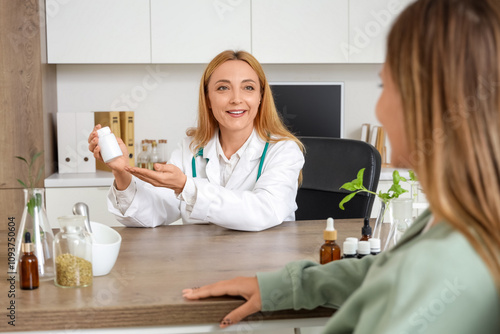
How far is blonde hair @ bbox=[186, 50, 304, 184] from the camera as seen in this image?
7.07 ft

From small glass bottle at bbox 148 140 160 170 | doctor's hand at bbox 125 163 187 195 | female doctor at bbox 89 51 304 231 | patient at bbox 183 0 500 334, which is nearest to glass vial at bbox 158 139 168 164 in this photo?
small glass bottle at bbox 148 140 160 170

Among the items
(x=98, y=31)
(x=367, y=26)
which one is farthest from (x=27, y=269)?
(x=367, y=26)

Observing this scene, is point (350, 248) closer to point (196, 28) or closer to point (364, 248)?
point (364, 248)

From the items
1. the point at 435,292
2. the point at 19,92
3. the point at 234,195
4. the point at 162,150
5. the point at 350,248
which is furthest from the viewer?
the point at 162,150

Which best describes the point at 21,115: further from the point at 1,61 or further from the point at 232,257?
the point at 232,257

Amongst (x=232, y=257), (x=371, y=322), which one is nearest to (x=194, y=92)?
A: (x=232, y=257)

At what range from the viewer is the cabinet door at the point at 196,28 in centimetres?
336

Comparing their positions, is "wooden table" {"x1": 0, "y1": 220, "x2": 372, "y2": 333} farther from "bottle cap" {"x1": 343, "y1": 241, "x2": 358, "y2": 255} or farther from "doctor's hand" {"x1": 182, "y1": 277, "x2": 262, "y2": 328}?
"bottle cap" {"x1": 343, "y1": 241, "x2": 358, "y2": 255}

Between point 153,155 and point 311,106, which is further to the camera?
point 311,106

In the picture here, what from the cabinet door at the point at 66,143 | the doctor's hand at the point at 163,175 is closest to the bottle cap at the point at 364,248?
the doctor's hand at the point at 163,175

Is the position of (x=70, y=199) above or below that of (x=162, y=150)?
below

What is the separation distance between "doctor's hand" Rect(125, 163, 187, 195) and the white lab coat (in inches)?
2.7

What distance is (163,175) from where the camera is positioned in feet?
5.51

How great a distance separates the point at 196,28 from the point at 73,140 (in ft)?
3.04
